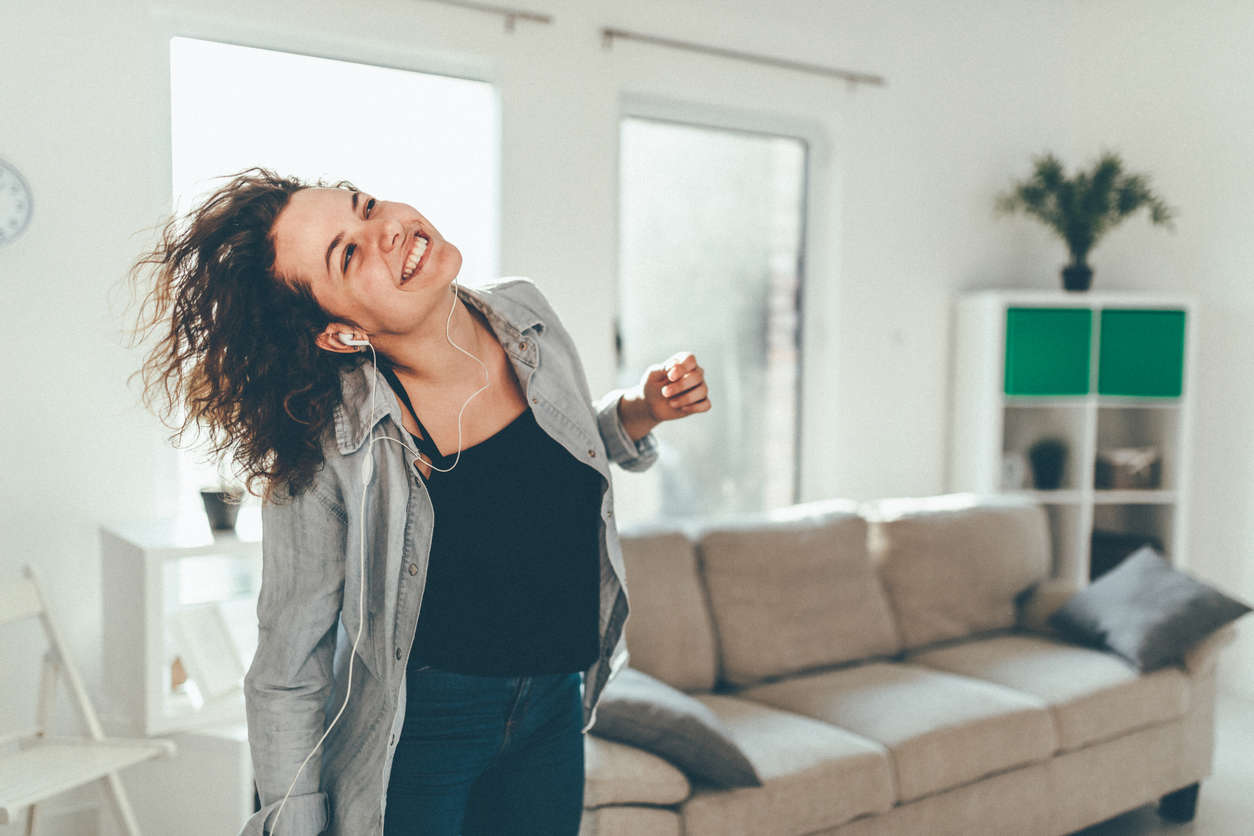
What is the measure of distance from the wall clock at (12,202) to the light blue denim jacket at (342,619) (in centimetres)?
160

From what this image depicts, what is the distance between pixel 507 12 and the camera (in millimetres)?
3025

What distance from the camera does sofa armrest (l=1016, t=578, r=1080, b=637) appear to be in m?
3.22

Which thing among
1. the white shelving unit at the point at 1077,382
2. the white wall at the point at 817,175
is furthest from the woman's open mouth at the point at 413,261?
the white shelving unit at the point at 1077,382

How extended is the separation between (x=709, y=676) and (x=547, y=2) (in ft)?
6.76

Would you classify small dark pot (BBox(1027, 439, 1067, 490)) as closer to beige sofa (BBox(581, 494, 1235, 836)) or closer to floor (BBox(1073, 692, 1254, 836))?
beige sofa (BBox(581, 494, 1235, 836))

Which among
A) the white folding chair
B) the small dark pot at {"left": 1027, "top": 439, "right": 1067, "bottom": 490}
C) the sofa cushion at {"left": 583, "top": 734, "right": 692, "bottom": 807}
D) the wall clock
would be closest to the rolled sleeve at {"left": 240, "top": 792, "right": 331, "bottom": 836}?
the sofa cushion at {"left": 583, "top": 734, "right": 692, "bottom": 807}

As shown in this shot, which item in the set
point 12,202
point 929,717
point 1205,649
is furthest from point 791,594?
point 12,202

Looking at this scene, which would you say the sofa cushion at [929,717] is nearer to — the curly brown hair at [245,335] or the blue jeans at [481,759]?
the blue jeans at [481,759]

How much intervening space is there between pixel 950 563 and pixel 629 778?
1556 millimetres

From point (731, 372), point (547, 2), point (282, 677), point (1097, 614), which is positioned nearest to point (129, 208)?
point (547, 2)

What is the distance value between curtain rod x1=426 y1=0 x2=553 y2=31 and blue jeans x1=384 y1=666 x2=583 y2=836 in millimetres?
2256

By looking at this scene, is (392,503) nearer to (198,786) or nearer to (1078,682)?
(198,786)

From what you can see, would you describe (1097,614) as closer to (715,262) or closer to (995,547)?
(995,547)

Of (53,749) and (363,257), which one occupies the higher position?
(363,257)
